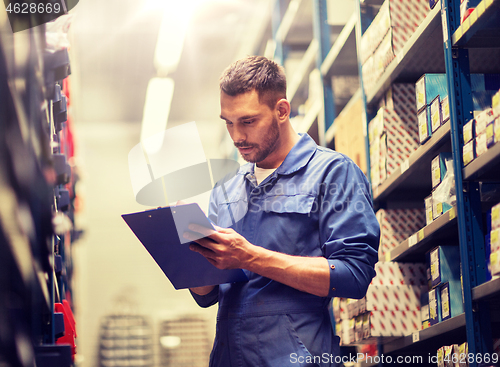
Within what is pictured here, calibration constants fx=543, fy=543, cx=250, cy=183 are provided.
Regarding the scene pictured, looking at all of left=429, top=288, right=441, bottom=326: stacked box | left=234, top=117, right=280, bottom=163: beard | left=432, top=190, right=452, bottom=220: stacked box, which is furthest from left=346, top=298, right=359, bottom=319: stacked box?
left=234, top=117, right=280, bottom=163: beard

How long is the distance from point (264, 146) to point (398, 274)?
1.31m

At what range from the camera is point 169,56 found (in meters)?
6.84

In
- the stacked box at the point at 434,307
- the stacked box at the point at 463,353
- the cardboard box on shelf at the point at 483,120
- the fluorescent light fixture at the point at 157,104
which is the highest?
the fluorescent light fixture at the point at 157,104

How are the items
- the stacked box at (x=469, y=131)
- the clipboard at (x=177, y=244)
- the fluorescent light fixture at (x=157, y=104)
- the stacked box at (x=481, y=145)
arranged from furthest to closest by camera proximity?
the fluorescent light fixture at (x=157, y=104)
the stacked box at (x=469, y=131)
the stacked box at (x=481, y=145)
the clipboard at (x=177, y=244)

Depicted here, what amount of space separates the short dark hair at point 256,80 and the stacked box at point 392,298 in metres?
1.26

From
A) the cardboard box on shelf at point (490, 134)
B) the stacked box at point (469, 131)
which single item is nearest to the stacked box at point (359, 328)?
the stacked box at point (469, 131)

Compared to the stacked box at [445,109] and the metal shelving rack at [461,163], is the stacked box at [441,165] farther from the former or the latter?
the stacked box at [445,109]

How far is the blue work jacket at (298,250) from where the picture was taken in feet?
4.76

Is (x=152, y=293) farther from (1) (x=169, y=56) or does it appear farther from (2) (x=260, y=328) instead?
(2) (x=260, y=328)

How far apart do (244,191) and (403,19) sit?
4.84 feet

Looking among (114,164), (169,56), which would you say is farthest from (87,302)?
(169,56)

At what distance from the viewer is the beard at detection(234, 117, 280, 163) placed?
1.69 metres

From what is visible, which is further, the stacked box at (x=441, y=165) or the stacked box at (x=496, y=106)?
the stacked box at (x=441, y=165)

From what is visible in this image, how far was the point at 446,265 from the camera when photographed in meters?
2.25
